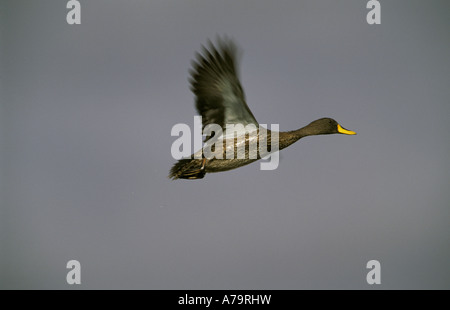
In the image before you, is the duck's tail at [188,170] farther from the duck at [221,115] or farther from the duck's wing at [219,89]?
the duck's wing at [219,89]

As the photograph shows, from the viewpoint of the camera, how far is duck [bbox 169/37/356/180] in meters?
8.38

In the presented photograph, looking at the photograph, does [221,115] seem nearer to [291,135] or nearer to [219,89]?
[219,89]

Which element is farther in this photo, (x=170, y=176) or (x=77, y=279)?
(x=77, y=279)

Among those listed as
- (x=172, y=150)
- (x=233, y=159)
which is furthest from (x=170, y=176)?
(x=233, y=159)

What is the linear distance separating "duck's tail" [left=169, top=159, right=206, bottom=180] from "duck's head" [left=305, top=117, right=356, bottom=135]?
2095 millimetres

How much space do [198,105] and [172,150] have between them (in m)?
0.88

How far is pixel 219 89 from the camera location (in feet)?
28.0

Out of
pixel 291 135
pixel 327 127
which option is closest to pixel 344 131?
pixel 327 127

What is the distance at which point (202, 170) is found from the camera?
8.65 m

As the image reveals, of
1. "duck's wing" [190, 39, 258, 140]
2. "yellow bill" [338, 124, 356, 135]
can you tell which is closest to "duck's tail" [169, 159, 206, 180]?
"duck's wing" [190, 39, 258, 140]
